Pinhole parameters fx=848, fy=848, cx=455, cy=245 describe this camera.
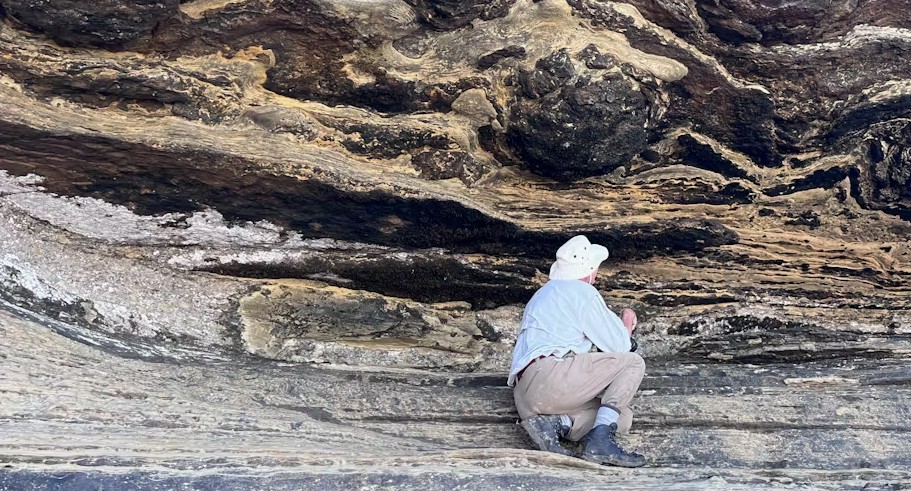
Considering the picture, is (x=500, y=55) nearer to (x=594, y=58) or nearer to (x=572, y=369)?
(x=594, y=58)

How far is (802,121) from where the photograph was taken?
5855mm

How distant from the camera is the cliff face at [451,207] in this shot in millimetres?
5086

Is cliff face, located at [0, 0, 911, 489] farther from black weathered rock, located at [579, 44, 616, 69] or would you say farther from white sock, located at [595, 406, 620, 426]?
white sock, located at [595, 406, 620, 426]

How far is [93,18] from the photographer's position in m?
4.87

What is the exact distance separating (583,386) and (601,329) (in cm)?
34

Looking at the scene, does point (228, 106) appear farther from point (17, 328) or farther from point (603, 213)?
point (603, 213)

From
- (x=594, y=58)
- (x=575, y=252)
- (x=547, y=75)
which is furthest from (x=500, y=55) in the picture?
(x=575, y=252)

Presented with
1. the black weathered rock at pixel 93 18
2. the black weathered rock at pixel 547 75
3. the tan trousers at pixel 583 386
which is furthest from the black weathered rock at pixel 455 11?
the tan trousers at pixel 583 386

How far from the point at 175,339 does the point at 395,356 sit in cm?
154

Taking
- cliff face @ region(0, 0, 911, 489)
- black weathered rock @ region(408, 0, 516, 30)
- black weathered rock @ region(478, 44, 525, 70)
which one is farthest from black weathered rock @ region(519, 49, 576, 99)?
black weathered rock @ region(408, 0, 516, 30)

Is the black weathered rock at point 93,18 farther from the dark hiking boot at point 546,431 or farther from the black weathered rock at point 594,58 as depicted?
the dark hiking boot at point 546,431

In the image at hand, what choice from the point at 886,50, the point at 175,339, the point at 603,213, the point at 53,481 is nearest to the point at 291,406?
the point at 175,339

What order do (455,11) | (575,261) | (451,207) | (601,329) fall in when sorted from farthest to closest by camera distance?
1. (451,207)
2. (455,11)
3. (575,261)
4. (601,329)

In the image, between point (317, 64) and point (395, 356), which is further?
point (395, 356)
